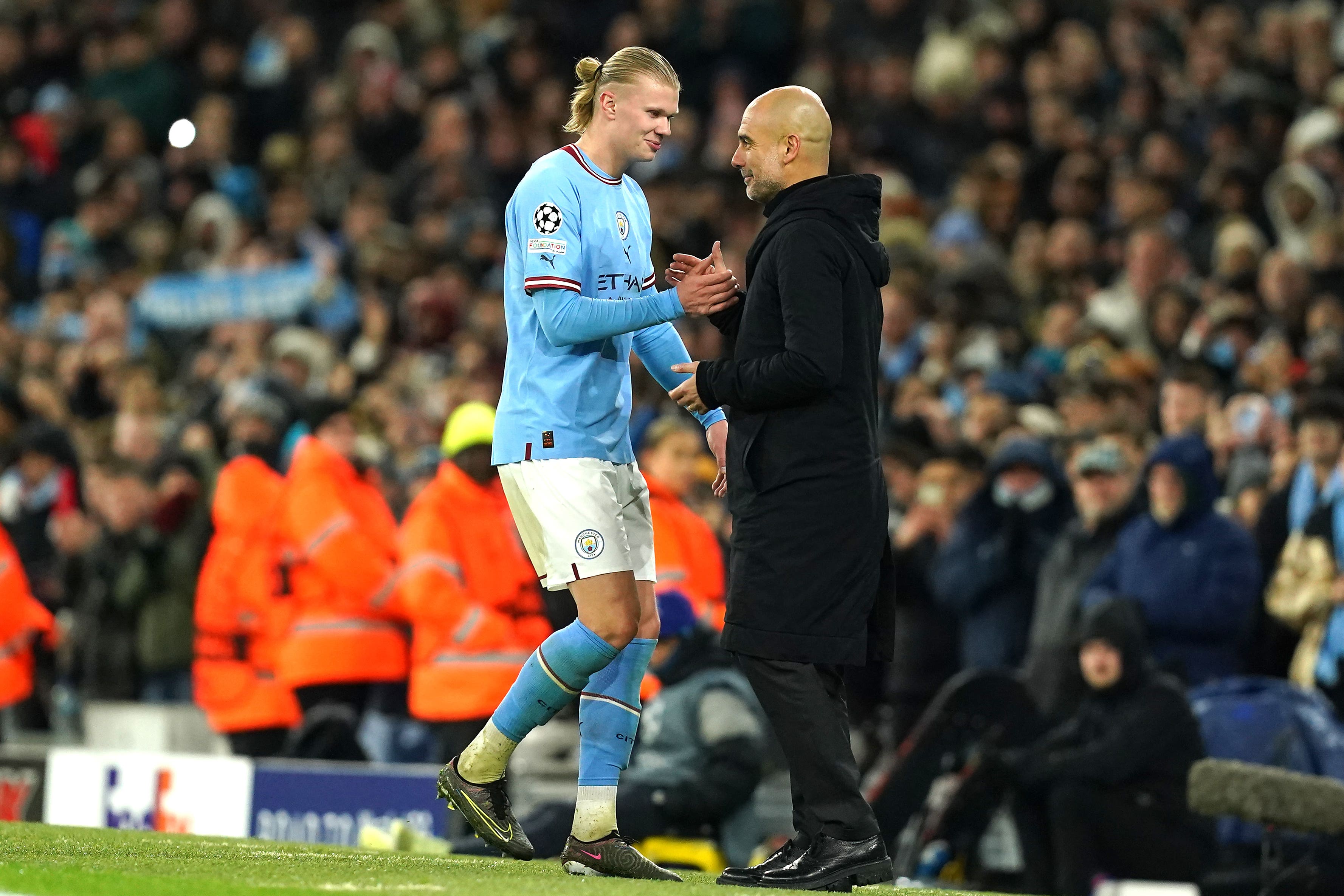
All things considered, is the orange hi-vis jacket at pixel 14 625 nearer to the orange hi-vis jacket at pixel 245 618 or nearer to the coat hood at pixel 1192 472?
the orange hi-vis jacket at pixel 245 618

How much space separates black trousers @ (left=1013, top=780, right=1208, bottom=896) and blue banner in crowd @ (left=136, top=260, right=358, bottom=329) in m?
8.34

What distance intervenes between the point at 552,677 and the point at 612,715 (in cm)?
23

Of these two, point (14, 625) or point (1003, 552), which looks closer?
point (1003, 552)

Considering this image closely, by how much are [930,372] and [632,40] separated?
5551mm

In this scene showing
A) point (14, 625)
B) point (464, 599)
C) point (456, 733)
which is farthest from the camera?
point (14, 625)

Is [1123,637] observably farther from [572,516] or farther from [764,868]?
[572,516]

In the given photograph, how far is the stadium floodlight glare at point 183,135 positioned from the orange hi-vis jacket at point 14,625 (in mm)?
7093

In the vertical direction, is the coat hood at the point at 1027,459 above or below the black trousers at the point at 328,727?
above

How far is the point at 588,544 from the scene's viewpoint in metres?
5.97

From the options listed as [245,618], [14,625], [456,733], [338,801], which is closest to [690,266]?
[338,801]

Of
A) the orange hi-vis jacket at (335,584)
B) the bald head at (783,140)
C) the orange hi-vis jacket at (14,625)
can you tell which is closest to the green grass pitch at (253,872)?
the bald head at (783,140)

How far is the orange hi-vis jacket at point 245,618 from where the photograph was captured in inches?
442

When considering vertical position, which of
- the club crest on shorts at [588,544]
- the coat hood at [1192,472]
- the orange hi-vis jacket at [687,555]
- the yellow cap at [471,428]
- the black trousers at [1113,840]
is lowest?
the black trousers at [1113,840]

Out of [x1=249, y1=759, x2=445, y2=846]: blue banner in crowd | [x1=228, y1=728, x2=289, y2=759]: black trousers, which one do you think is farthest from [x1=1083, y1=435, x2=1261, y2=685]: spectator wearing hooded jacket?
[x1=228, y1=728, x2=289, y2=759]: black trousers
